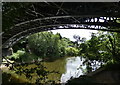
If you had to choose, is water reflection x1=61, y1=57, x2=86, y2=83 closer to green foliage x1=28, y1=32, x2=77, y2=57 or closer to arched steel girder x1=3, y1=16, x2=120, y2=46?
arched steel girder x1=3, y1=16, x2=120, y2=46

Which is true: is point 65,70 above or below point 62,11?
below

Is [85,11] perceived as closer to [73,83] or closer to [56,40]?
[73,83]

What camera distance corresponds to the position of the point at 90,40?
11922mm

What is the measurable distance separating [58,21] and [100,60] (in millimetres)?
5359

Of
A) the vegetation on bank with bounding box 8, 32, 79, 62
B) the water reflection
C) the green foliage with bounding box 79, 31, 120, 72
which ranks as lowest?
the water reflection

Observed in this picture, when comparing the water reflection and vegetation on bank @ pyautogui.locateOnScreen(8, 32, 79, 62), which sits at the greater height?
vegetation on bank @ pyautogui.locateOnScreen(8, 32, 79, 62)

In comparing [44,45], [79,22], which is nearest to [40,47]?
[44,45]

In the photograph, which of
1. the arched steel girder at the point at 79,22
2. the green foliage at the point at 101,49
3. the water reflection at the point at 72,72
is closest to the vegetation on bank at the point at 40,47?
the water reflection at the point at 72,72

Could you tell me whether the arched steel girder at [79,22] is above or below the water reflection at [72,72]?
above

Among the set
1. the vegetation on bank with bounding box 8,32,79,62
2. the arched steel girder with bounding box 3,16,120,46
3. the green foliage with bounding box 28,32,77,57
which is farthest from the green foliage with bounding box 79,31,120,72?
the green foliage with bounding box 28,32,77,57

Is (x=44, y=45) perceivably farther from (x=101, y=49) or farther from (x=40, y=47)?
(x=101, y=49)

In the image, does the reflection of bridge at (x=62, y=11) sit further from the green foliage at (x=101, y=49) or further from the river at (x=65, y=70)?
the river at (x=65, y=70)

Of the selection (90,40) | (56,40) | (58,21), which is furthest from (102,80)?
(56,40)

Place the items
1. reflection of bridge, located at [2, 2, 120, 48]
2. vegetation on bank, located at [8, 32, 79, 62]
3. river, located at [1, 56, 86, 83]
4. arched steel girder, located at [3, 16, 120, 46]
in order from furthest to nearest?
1. vegetation on bank, located at [8, 32, 79, 62]
2. river, located at [1, 56, 86, 83]
3. arched steel girder, located at [3, 16, 120, 46]
4. reflection of bridge, located at [2, 2, 120, 48]
